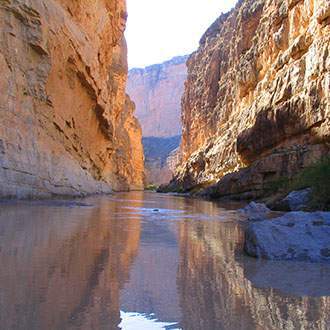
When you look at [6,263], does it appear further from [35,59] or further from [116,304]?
[35,59]

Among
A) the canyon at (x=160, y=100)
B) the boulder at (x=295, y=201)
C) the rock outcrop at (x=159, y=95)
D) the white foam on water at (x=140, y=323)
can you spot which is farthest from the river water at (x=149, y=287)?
the rock outcrop at (x=159, y=95)

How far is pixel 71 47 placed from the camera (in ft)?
66.2

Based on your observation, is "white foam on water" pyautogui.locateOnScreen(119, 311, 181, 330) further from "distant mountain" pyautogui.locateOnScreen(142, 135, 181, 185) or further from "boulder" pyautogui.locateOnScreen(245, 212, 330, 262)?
"distant mountain" pyautogui.locateOnScreen(142, 135, 181, 185)

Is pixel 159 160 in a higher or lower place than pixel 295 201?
higher

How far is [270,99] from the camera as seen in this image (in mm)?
27484

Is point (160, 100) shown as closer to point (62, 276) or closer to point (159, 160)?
point (159, 160)

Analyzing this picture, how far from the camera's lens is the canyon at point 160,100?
148 meters

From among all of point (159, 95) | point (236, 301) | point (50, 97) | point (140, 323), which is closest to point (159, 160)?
point (159, 95)

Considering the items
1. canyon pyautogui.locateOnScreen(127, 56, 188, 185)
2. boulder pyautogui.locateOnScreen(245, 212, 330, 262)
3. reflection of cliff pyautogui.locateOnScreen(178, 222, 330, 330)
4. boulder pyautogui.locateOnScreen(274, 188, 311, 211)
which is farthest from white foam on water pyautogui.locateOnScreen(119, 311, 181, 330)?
canyon pyautogui.locateOnScreen(127, 56, 188, 185)

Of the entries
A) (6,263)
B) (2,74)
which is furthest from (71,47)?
(6,263)

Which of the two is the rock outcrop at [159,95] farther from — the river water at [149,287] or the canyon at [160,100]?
the river water at [149,287]

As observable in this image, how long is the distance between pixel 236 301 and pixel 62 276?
4.34 ft

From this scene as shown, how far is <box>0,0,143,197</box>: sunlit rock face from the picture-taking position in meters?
13.6

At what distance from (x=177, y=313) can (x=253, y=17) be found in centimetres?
4545
